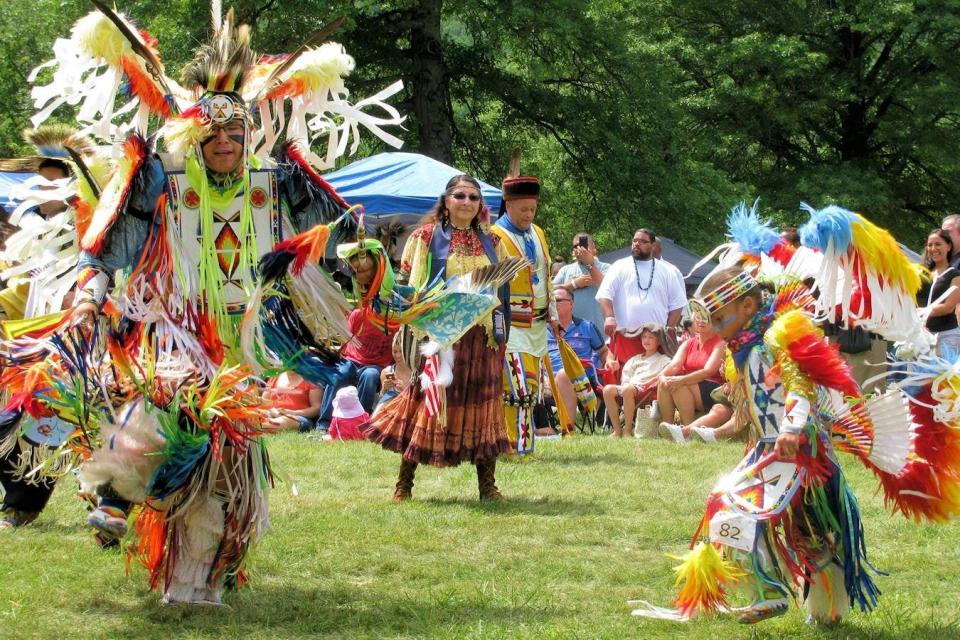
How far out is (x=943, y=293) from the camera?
810 centimetres

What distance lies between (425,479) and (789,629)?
357cm

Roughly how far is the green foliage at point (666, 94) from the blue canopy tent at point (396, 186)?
3261 millimetres

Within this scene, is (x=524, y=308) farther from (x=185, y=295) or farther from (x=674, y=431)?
(x=185, y=295)

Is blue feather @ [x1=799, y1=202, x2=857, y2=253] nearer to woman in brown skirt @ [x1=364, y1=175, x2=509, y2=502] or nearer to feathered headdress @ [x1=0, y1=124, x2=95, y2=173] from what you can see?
woman in brown skirt @ [x1=364, y1=175, x2=509, y2=502]

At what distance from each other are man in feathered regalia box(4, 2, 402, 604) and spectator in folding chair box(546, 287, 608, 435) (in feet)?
18.4

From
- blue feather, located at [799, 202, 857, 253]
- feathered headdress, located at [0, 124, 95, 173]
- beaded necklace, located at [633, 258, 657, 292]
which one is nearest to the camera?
blue feather, located at [799, 202, 857, 253]

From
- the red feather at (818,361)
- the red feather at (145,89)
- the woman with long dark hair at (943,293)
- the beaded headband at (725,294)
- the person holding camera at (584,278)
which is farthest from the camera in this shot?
the person holding camera at (584,278)

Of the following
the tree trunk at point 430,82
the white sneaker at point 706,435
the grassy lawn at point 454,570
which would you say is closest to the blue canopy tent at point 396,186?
the white sneaker at point 706,435

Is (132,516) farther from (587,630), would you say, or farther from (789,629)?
(789,629)

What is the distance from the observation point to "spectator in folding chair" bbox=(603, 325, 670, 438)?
33.2 feet

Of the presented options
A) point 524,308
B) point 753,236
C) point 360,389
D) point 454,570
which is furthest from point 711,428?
point 753,236

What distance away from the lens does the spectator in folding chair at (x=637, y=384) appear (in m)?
10.1

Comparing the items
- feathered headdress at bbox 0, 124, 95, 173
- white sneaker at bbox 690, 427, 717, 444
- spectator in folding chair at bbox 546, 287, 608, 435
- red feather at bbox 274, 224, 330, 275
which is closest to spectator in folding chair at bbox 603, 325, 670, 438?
spectator in folding chair at bbox 546, 287, 608, 435

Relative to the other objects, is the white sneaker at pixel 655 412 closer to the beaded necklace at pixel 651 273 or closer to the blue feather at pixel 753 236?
the beaded necklace at pixel 651 273
